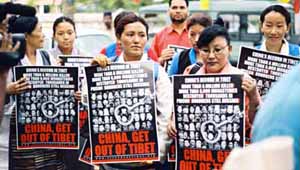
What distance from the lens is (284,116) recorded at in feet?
5.16

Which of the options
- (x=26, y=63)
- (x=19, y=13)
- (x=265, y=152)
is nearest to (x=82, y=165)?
(x=26, y=63)

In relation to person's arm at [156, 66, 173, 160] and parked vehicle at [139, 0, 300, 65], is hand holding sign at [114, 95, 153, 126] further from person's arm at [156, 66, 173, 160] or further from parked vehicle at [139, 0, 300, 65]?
parked vehicle at [139, 0, 300, 65]

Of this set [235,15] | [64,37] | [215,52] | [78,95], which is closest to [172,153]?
[215,52]

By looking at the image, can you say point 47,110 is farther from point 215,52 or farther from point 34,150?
point 215,52

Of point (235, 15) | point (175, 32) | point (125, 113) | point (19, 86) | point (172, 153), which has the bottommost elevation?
point (172, 153)

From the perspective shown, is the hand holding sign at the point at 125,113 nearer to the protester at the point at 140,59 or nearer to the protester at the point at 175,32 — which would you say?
the protester at the point at 140,59

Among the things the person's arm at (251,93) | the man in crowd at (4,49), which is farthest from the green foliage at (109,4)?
the man in crowd at (4,49)

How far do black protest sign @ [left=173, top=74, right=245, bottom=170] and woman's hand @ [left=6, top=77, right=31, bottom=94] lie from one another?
1307 millimetres

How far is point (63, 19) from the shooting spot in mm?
7430

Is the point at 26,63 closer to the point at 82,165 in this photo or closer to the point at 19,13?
the point at 82,165

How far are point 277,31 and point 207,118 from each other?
51.6 inches

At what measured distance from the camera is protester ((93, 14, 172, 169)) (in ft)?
17.8

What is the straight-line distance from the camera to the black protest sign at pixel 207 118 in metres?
5.16

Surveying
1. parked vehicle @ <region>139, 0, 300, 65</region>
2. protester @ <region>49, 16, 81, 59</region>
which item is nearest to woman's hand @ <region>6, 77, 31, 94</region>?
Answer: protester @ <region>49, 16, 81, 59</region>
